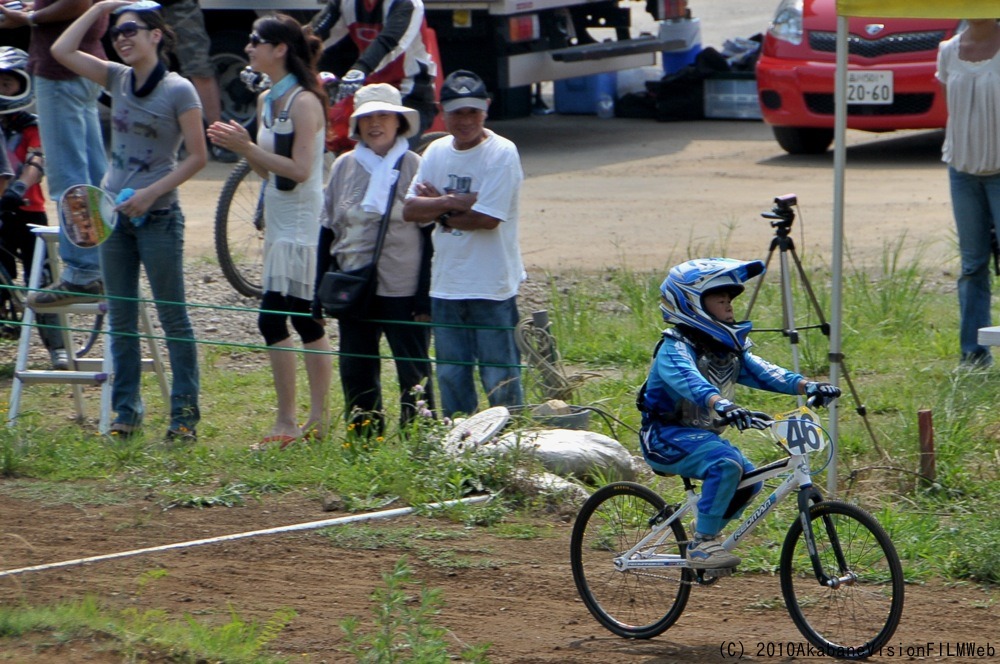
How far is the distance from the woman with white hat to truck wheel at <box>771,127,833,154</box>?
26.6 feet

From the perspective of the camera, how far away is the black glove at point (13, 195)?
29.6ft

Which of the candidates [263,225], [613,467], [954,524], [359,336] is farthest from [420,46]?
[954,524]

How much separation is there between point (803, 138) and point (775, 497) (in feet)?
34.1

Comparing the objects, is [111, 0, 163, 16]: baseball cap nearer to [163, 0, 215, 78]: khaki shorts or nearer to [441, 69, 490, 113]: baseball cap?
[441, 69, 490, 113]: baseball cap

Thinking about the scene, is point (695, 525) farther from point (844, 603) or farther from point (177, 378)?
point (177, 378)

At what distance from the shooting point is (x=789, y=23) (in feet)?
45.4

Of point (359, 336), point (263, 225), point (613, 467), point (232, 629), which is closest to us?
point (232, 629)

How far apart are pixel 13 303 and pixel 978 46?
5.96 metres

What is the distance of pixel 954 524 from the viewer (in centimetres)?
589

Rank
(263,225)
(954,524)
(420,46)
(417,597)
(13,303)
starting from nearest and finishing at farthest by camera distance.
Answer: (417,597)
(954,524)
(263,225)
(13,303)
(420,46)

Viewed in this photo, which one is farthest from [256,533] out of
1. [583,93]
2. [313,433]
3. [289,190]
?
[583,93]

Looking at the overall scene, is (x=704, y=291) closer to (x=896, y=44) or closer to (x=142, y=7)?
(x=142, y=7)

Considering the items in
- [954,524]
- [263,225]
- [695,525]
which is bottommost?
[954,524]

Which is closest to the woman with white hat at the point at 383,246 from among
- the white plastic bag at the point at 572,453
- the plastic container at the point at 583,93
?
the white plastic bag at the point at 572,453
